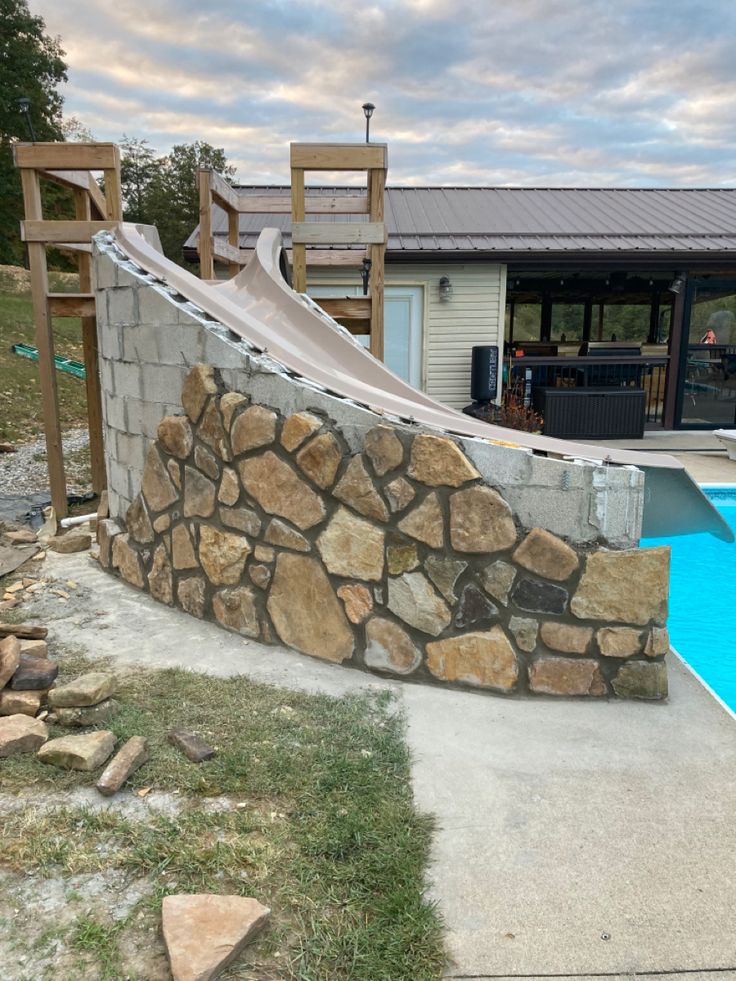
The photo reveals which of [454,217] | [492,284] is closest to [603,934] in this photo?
[492,284]

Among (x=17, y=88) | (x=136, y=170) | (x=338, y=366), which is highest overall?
(x=17, y=88)

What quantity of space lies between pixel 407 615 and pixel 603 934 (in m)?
1.58

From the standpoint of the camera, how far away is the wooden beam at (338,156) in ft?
18.2

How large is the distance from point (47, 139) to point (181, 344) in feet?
107

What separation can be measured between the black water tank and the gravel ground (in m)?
5.76

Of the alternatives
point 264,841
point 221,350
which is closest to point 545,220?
point 221,350

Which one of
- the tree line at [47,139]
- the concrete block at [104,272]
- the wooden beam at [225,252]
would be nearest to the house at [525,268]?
the wooden beam at [225,252]

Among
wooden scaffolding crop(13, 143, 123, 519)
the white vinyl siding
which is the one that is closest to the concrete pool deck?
wooden scaffolding crop(13, 143, 123, 519)

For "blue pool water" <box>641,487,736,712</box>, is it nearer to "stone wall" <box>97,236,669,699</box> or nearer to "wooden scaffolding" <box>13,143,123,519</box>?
"stone wall" <box>97,236,669,699</box>

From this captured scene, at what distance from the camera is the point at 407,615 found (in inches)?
130

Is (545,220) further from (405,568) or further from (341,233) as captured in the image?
(405,568)

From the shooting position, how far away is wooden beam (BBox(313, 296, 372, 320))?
6.04 m

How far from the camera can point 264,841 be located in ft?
7.15

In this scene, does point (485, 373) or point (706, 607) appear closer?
point (706, 607)
